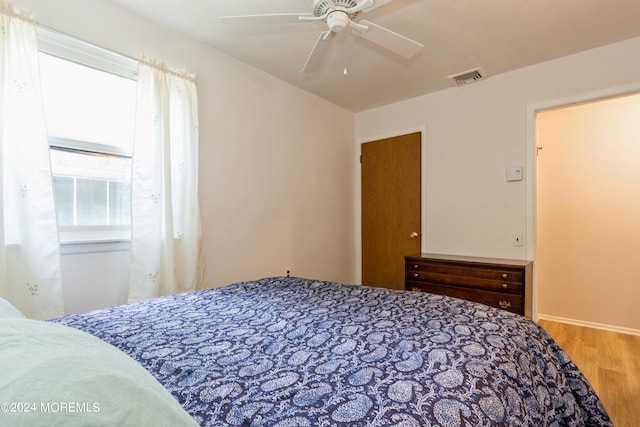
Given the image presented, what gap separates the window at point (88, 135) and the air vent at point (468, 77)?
2.59 metres

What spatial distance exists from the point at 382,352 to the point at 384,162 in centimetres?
290

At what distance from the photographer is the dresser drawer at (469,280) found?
2.43m

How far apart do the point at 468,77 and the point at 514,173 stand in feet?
3.12

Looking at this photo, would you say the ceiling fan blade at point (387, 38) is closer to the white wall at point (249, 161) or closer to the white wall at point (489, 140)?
the white wall at point (249, 161)

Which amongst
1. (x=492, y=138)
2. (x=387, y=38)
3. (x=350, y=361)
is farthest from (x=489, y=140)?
(x=350, y=361)

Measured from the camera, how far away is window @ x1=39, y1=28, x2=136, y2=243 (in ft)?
6.00

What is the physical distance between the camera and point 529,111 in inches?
107

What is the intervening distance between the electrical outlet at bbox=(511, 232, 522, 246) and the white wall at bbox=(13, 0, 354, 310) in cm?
171

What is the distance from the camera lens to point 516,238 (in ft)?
9.14

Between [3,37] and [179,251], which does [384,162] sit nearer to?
[179,251]

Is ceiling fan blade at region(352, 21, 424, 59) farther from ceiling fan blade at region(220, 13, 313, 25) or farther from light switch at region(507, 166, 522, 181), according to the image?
light switch at region(507, 166, 522, 181)

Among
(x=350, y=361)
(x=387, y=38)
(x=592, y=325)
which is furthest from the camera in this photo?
(x=592, y=325)

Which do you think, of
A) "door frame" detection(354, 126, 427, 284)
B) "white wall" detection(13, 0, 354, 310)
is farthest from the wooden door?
"white wall" detection(13, 0, 354, 310)

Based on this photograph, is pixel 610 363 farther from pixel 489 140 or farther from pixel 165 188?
pixel 165 188
